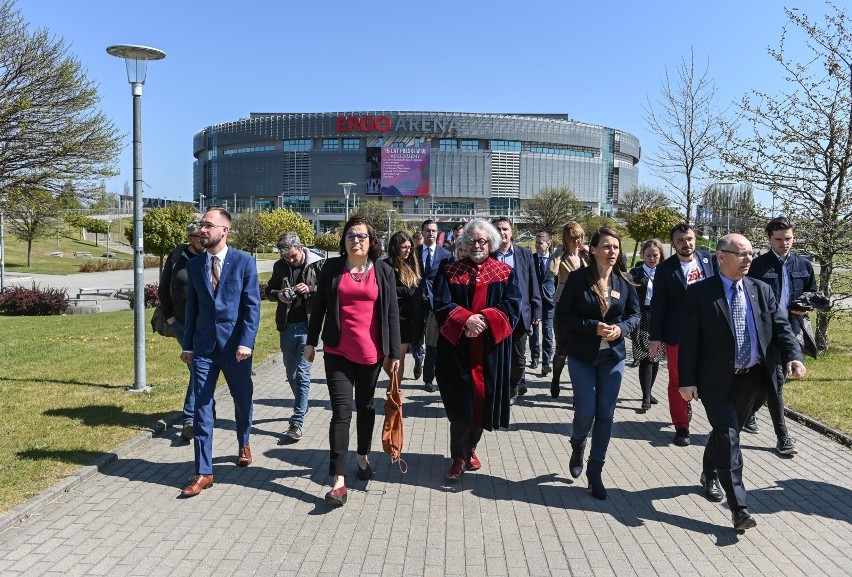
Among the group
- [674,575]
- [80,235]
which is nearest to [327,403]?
[674,575]

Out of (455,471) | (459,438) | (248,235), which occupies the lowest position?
(455,471)

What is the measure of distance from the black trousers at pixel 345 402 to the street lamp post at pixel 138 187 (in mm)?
3922

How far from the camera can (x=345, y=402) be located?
4.95m

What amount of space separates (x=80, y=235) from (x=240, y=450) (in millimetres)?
77195

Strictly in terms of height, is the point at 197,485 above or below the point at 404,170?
below

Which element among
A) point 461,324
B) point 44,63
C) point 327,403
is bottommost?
point 327,403

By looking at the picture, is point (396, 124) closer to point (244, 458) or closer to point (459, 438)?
point (244, 458)

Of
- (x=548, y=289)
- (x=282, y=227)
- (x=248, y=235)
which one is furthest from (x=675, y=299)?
(x=282, y=227)

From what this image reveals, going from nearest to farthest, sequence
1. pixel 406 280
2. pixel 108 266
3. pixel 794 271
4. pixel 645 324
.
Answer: pixel 794 271 < pixel 406 280 < pixel 645 324 < pixel 108 266

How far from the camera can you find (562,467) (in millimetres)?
5676

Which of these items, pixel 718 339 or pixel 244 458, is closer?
pixel 718 339

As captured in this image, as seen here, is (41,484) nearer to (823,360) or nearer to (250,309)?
(250,309)

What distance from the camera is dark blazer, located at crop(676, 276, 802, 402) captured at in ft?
14.3

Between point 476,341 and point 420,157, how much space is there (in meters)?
104
